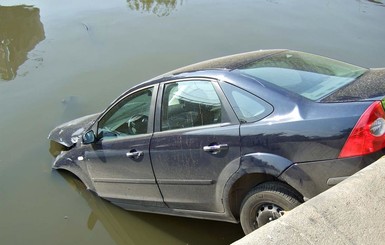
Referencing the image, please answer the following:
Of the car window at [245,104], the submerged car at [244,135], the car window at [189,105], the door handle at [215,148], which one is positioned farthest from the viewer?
the car window at [189,105]

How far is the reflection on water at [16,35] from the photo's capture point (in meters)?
10.9

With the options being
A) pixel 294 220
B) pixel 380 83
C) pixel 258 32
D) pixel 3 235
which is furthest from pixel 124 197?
pixel 258 32

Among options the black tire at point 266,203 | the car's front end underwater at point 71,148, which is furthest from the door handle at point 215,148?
the car's front end underwater at point 71,148

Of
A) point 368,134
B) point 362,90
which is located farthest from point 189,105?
point 368,134

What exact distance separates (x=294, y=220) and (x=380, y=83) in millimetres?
1502

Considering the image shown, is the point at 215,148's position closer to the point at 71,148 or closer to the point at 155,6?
the point at 71,148

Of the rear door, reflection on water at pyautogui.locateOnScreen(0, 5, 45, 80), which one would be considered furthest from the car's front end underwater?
reflection on water at pyautogui.locateOnScreen(0, 5, 45, 80)

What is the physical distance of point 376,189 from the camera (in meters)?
3.22

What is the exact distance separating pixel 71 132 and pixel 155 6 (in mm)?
9355

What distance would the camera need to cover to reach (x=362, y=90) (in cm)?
354

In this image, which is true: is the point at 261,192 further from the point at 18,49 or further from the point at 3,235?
the point at 18,49

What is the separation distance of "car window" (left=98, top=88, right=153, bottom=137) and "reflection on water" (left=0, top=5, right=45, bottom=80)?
5892 millimetres

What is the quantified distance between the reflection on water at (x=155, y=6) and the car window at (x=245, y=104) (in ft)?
34.9

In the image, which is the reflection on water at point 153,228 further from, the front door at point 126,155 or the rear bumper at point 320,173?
the rear bumper at point 320,173
